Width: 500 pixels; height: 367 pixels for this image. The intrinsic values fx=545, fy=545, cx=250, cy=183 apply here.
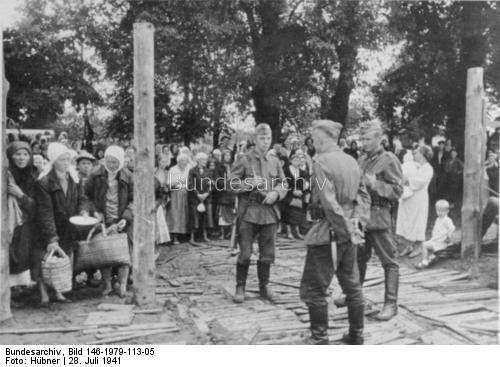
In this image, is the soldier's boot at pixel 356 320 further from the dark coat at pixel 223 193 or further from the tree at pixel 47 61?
the tree at pixel 47 61

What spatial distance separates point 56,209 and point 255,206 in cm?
217

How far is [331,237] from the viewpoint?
14.9 feet

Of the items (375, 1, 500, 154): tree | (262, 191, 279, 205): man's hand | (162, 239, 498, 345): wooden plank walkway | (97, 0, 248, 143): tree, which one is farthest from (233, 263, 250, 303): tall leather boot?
(97, 0, 248, 143): tree

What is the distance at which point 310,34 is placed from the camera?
14820 millimetres

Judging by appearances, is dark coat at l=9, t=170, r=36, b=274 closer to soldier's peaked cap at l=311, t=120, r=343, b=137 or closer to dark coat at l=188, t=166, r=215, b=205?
soldier's peaked cap at l=311, t=120, r=343, b=137

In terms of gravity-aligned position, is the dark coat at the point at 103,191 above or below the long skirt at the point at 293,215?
above

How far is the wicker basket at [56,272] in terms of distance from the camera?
563 cm

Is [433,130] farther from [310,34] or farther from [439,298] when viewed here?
[439,298]

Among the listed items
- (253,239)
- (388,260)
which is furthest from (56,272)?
(388,260)

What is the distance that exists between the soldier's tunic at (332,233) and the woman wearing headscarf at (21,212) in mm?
2971

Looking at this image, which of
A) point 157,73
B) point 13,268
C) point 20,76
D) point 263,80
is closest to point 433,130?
point 263,80

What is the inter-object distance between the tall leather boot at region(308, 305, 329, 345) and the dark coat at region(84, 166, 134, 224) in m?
2.84

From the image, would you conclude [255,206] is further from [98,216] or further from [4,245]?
[4,245]

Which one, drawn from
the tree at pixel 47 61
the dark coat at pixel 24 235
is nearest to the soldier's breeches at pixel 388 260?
the dark coat at pixel 24 235
